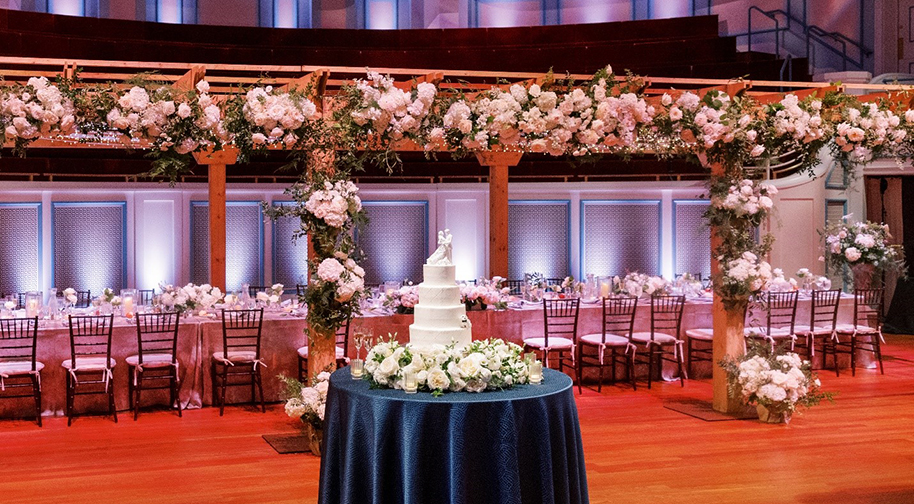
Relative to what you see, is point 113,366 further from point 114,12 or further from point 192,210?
point 114,12

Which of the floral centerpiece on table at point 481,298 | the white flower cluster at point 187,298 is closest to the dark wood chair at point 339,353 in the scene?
the white flower cluster at point 187,298

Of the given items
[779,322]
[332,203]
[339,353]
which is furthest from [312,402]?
[779,322]

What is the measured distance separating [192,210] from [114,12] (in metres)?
3.86

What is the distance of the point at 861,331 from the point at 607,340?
275 centimetres

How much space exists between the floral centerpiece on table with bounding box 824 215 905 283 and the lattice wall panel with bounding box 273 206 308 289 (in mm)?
6260

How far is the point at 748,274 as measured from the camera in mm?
7617

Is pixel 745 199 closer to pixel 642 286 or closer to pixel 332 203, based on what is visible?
pixel 642 286

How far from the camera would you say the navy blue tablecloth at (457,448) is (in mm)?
3857

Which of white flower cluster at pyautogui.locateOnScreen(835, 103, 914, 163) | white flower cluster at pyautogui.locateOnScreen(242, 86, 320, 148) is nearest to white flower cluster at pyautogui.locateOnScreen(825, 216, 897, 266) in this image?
white flower cluster at pyautogui.locateOnScreen(835, 103, 914, 163)

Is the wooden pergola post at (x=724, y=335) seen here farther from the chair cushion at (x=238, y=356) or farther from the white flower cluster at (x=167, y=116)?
the white flower cluster at (x=167, y=116)

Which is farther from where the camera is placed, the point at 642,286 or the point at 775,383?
the point at 642,286

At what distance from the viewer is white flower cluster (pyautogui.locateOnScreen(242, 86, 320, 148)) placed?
6.06m

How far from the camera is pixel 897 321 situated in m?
12.9

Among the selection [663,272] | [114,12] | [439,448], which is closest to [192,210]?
[114,12]
